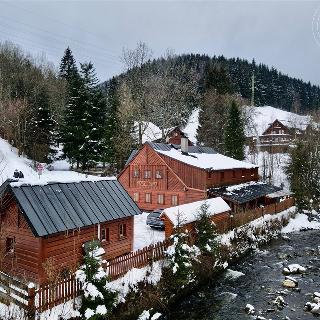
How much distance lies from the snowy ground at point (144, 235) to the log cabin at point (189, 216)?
85.5 inches

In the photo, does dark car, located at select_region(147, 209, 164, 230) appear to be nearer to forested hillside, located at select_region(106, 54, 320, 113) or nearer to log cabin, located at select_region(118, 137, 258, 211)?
log cabin, located at select_region(118, 137, 258, 211)

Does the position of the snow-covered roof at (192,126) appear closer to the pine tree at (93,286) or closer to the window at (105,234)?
the window at (105,234)

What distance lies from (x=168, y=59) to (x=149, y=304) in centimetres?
6267

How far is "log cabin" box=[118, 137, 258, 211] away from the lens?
3750 cm

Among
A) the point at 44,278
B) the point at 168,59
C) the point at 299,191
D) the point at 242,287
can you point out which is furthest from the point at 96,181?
the point at 168,59

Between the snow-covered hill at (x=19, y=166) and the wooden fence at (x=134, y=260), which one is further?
the snow-covered hill at (x=19, y=166)

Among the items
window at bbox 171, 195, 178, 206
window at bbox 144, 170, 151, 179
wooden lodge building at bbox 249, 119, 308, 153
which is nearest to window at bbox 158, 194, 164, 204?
window at bbox 171, 195, 178, 206

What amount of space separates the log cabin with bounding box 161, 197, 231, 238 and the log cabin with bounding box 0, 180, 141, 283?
370cm

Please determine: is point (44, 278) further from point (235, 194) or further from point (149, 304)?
point (235, 194)

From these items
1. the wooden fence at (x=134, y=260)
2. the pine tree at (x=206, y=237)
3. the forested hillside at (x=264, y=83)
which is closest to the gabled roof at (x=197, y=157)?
the pine tree at (x=206, y=237)

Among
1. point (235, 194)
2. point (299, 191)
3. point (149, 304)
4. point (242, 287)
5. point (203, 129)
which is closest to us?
point (149, 304)

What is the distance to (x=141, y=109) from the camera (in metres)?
55.3

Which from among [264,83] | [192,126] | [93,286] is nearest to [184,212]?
[93,286]

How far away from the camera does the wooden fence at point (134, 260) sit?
58.3 feet
